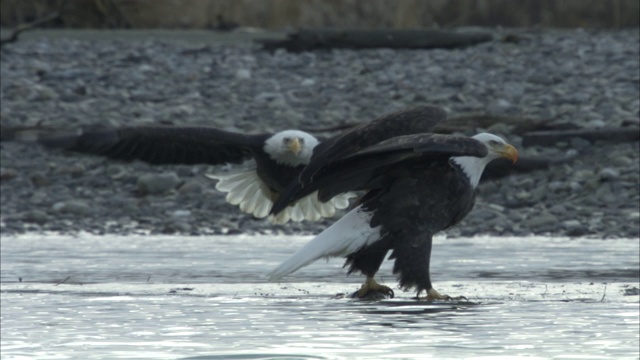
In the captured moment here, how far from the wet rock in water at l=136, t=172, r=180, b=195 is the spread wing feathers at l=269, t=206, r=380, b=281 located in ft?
12.9

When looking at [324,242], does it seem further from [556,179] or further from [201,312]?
[556,179]

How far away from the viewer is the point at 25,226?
11.5 meters

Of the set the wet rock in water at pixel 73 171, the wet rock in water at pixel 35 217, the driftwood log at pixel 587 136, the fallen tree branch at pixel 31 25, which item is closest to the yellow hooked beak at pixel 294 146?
the wet rock in water at pixel 35 217

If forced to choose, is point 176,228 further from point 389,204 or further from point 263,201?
point 389,204

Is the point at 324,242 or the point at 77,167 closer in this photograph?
the point at 324,242

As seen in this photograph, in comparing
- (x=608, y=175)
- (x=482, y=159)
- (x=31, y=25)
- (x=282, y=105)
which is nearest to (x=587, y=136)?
(x=608, y=175)

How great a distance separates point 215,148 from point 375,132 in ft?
4.93

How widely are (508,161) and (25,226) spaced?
11.9ft

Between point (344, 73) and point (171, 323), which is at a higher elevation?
point (344, 73)

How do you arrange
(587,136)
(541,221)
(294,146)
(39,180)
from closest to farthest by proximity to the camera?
1. (294,146)
2. (541,221)
3. (39,180)
4. (587,136)

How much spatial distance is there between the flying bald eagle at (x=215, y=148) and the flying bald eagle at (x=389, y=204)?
62cm

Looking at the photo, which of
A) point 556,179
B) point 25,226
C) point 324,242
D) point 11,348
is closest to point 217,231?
point 25,226

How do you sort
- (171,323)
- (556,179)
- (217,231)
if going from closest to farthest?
(171,323)
(217,231)
(556,179)

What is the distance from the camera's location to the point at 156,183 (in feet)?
40.5
